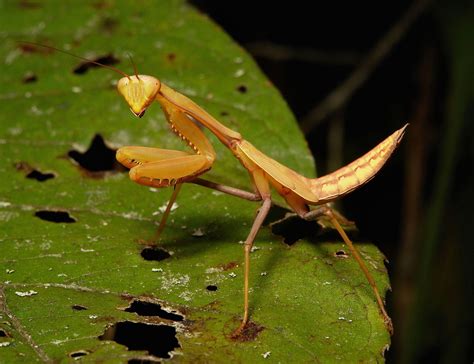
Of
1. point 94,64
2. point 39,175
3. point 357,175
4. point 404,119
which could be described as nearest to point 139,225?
point 39,175

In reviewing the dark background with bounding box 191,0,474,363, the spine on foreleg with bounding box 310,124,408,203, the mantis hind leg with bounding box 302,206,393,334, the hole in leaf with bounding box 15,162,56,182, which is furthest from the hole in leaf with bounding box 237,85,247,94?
the dark background with bounding box 191,0,474,363

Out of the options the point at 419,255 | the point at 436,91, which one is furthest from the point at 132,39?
the point at 436,91

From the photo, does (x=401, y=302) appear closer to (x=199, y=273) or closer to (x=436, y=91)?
(x=436, y=91)

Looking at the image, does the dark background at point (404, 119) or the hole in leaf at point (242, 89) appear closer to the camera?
the hole in leaf at point (242, 89)

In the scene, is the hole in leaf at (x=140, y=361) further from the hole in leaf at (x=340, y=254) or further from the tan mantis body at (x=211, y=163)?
the hole in leaf at (x=340, y=254)

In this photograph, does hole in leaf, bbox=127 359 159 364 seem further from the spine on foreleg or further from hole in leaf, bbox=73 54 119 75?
hole in leaf, bbox=73 54 119 75

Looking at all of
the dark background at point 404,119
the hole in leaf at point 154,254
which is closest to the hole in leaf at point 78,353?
the hole in leaf at point 154,254

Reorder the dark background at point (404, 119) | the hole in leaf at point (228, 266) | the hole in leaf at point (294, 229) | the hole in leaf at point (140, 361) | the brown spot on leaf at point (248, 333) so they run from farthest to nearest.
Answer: the dark background at point (404, 119) < the hole in leaf at point (294, 229) < the hole in leaf at point (228, 266) < the brown spot on leaf at point (248, 333) < the hole in leaf at point (140, 361)
